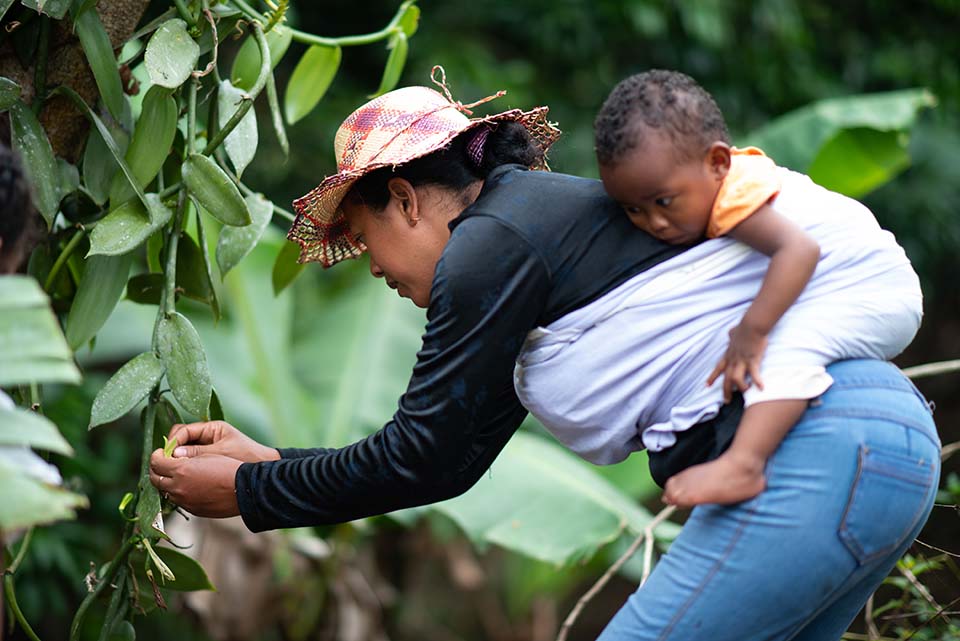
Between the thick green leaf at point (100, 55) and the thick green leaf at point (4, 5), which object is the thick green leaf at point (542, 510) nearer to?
the thick green leaf at point (100, 55)

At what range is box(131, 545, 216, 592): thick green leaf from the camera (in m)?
1.81

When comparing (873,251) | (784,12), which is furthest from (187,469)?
(784,12)

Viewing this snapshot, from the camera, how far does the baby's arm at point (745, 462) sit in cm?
139

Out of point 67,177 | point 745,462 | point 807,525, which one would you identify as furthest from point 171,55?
point 807,525

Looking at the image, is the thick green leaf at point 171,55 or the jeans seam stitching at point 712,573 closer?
the jeans seam stitching at point 712,573

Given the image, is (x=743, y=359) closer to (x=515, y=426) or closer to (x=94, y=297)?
(x=515, y=426)

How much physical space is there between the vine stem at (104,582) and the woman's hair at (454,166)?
636 millimetres

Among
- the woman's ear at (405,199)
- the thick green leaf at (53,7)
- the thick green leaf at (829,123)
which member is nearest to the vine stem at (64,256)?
the thick green leaf at (53,7)

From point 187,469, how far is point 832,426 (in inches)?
35.6

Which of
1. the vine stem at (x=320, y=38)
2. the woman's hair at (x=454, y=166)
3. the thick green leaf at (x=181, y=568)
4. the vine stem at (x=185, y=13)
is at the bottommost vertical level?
the thick green leaf at (x=181, y=568)

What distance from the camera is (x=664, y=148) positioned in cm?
141

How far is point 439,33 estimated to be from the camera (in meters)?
4.70

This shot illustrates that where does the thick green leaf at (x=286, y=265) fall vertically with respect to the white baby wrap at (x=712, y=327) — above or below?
below

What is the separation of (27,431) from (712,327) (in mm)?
844
